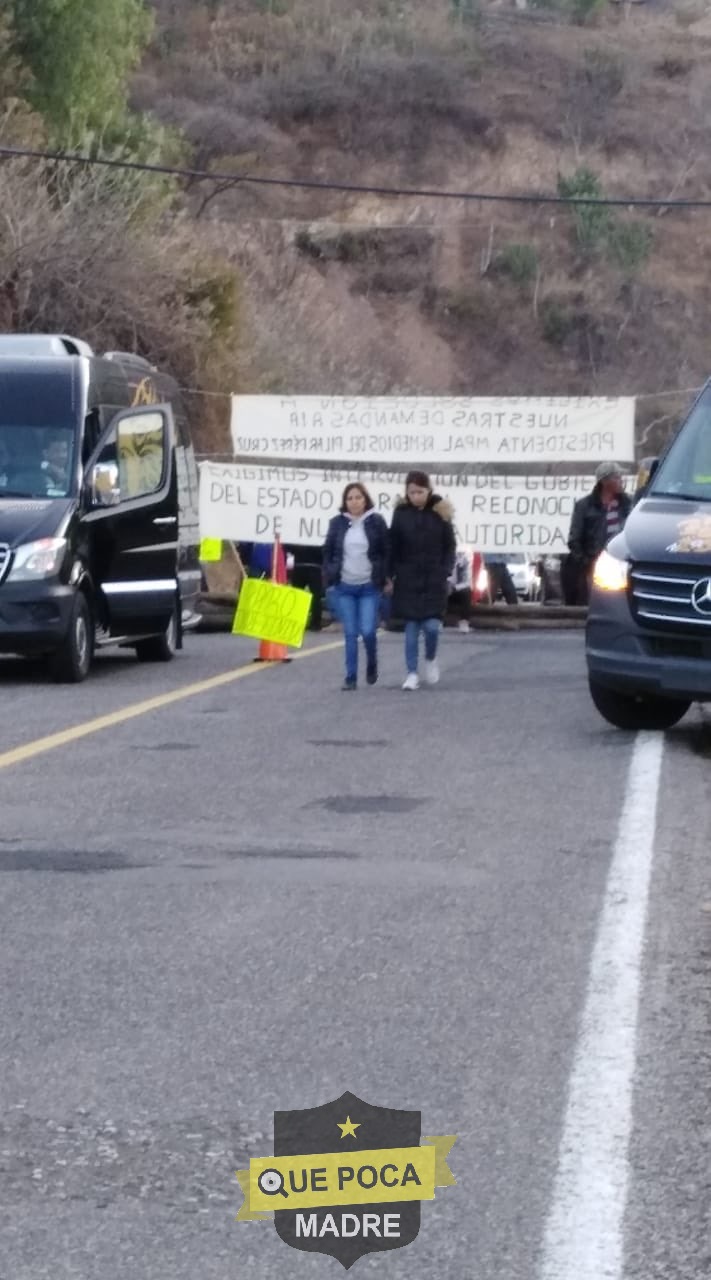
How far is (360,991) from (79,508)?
10670 mm

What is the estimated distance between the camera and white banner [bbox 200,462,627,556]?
25406 mm

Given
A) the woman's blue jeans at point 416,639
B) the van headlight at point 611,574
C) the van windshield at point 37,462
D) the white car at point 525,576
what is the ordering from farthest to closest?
the white car at point 525,576 → the van windshield at point 37,462 → the woman's blue jeans at point 416,639 → the van headlight at point 611,574

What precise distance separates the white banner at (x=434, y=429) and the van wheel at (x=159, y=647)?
710 centimetres

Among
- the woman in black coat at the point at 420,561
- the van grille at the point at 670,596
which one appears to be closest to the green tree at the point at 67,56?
the woman in black coat at the point at 420,561

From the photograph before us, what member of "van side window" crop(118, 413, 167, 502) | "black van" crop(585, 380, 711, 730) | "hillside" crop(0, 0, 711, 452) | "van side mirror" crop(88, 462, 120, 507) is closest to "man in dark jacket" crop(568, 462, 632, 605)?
"van side window" crop(118, 413, 167, 502)

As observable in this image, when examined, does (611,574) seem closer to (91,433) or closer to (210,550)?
(91,433)

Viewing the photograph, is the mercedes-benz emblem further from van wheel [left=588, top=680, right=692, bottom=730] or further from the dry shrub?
the dry shrub

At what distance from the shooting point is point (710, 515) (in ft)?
39.4

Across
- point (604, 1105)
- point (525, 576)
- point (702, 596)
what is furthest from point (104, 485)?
point (525, 576)

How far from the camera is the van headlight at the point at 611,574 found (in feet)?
39.7

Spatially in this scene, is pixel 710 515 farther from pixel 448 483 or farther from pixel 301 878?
pixel 448 483

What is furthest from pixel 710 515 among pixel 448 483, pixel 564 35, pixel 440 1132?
pixel 564 35

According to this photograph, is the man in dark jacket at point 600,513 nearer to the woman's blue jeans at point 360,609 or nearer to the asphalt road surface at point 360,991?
the woman's blue jeans at point 360,609

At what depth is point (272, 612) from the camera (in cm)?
1820
